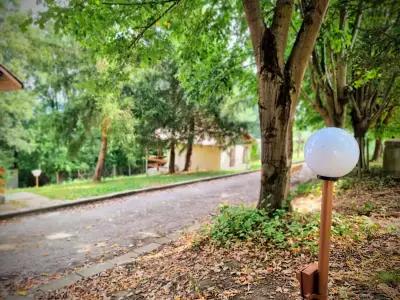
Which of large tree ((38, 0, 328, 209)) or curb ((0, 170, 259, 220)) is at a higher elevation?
large tree ((38, 0, 328, 209))

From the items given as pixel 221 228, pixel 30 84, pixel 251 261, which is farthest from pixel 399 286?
pixel 30 84

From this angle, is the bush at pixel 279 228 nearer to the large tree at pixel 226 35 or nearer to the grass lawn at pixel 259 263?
the grass lawn at pixel 259 263

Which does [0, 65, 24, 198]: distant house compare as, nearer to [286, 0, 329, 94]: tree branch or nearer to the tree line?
the tree line

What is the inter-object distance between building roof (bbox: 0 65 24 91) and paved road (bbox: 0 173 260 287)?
4.09m

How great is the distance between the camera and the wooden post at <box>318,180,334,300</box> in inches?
107

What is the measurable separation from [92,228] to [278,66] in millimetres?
6287

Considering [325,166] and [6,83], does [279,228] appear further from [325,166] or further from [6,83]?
[6,83]

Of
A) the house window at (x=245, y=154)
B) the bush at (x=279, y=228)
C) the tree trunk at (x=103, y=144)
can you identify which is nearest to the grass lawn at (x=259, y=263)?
the bush at (x=279, y=228)

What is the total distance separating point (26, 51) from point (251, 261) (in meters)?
16.6

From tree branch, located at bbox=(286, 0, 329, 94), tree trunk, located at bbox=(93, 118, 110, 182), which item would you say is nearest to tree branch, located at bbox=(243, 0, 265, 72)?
tree branch, located at bbox=(286, 0, 329, 94)

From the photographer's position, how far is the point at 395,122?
49.1 ft

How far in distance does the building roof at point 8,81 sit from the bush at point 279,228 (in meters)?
7.66

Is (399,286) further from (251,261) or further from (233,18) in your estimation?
(233,18)

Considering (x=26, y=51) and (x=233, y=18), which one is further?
(x=26, y=51)
